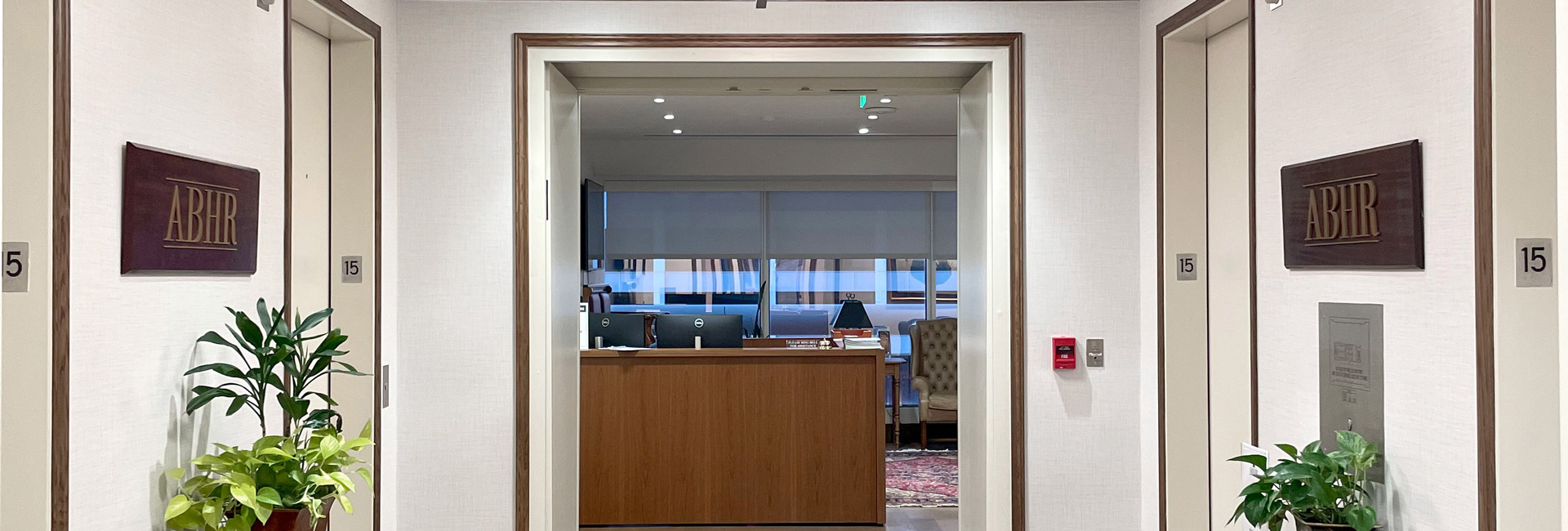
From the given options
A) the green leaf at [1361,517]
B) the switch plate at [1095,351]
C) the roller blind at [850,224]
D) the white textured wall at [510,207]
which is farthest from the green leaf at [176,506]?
the roller blind at [850,224]

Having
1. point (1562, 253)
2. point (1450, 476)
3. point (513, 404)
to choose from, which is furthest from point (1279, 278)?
point (513, 404)

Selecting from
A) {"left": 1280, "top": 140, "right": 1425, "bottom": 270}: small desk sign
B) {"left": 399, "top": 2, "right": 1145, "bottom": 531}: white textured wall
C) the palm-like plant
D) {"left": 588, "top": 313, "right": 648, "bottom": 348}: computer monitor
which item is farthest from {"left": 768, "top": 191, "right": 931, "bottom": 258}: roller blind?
the palm-like plant

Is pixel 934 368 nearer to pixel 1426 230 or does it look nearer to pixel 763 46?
pixel 763 46

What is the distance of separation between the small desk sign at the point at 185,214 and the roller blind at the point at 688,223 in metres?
5.78

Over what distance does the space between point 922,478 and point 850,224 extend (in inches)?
101

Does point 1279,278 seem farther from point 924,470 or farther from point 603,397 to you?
point 924,470

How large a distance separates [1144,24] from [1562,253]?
1.88 meters

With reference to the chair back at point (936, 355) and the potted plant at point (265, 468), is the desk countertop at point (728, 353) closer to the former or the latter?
the chair back at point (936, 355)

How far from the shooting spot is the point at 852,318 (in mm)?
7996

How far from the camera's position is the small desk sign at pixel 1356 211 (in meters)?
1.97

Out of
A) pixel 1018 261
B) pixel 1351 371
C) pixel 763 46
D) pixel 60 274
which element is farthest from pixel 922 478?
pixel 60 274

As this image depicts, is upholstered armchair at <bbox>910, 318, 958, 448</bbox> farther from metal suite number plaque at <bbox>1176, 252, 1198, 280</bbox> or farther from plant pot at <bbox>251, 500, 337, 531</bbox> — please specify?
plant pot at <bbox>251, 500, 337, 531</bbox>

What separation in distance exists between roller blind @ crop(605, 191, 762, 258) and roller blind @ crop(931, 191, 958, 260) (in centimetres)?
143

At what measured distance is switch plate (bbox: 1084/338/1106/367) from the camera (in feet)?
10.7
